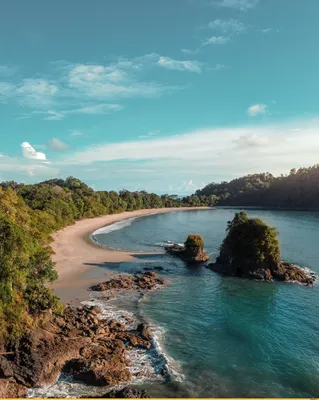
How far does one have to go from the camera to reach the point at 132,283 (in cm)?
4862

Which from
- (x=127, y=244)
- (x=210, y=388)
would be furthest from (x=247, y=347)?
(x=127, y=244)

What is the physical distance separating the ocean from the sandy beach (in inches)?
161

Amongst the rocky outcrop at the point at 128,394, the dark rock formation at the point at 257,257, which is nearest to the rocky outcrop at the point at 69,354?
the rocky outcrop at the point at 128,394

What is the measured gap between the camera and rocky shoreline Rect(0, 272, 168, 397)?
78.8ft

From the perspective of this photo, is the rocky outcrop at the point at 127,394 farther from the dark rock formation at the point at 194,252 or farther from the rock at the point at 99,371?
the dark rock formation at the point at 194,252

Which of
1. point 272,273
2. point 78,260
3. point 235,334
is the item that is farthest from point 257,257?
point 78,260

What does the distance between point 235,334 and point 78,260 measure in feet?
124

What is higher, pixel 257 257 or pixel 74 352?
pixel 257 257

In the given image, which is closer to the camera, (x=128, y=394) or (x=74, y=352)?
(x=128, y=394)

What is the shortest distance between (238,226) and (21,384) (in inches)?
1667

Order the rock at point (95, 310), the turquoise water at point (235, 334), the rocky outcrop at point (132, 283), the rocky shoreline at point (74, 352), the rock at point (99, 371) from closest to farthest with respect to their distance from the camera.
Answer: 1. the rocky shoreline at point (74, 352)
2. the rock at point (99, 371)
3. the turquoise water at point (235, 334)
4. the rock at point (95, 310)
5. the rocky outcrop at point (132, 283)

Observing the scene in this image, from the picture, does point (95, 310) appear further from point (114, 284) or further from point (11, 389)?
point (11, 389)

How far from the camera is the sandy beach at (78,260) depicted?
149 ft

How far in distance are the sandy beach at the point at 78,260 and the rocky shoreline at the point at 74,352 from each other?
10280 mm
